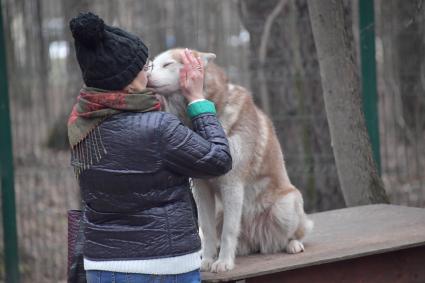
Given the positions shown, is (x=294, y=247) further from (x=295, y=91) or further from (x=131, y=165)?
(x=295, y=91)

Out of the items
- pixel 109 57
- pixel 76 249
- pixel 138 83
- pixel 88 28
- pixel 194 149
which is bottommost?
pixel 76 249

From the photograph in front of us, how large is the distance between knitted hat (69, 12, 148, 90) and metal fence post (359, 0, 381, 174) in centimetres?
292

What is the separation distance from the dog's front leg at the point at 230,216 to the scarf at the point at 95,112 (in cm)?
85

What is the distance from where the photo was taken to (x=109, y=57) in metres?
2.65

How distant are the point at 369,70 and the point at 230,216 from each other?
7.45 feet

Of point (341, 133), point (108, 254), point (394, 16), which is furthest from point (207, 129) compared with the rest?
point (394, 16)

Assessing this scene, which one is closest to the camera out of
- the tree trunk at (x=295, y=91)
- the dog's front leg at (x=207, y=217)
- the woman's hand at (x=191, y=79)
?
the woman's hand at (x=191, y=79)

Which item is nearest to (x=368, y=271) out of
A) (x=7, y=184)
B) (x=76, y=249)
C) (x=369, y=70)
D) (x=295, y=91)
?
(x=76, y=249)

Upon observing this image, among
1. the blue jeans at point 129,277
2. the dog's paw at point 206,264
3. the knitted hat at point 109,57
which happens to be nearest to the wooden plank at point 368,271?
the dog's paw at point 206,264

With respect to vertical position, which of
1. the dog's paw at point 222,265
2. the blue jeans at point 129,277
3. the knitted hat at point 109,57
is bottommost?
the dog's paw at point 222,265

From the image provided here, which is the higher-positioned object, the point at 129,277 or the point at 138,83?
the point at 138,83

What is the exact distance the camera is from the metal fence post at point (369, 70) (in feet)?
17.1

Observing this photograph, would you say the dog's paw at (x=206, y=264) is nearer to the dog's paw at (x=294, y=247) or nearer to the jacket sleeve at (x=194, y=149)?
the dog's paw at (x=294, y=247)

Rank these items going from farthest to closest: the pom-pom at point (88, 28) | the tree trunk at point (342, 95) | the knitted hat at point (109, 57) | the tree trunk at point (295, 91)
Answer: the tree trunk at point (295, 91), the tree trunk at point (342, 95), the knitted hat at point (109, 57), the pom-pom at point (88, 28)
